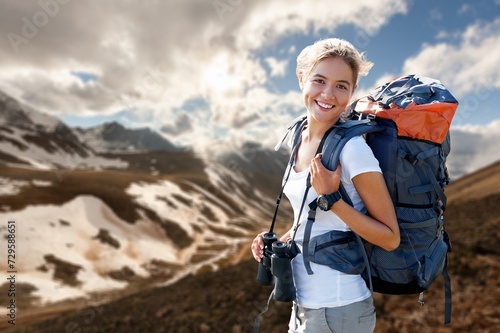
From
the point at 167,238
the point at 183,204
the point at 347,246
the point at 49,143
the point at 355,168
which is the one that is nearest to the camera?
the point at 355,168

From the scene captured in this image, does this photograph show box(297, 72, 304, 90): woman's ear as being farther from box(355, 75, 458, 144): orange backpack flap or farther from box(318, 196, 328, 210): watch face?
box(318, 196, 328, 210): watch face

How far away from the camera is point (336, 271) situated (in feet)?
9.77

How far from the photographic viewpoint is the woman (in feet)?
9.11

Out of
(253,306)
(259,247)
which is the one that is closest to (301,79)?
(259,247)

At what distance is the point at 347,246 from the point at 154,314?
54.1 ft

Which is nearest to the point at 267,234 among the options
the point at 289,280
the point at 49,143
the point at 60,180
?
the point at 289,280

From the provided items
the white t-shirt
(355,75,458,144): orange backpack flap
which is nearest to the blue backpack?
(355,75,458,144): orange backpack flap

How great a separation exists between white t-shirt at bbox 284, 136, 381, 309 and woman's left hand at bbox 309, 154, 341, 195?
0.12 metres

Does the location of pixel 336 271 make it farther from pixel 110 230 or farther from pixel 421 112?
pixel 110 230

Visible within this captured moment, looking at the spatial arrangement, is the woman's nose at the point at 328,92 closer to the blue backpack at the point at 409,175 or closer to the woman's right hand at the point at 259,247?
the blue backpack at the point at 409,175

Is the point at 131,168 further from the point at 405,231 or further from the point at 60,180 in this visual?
the point at 405,231

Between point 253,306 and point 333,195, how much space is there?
12.7 metres

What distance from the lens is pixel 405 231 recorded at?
10.2 ft

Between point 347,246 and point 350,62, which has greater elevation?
point 350,62
